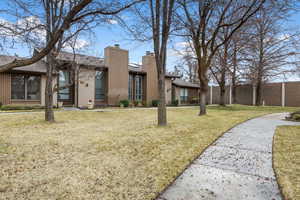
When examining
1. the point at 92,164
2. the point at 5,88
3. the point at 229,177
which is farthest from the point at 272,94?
the point at 5,88

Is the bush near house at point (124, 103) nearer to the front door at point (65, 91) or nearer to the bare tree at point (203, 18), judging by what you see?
the front door at point (65, 91)

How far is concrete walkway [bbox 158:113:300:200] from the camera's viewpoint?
7.96 ft

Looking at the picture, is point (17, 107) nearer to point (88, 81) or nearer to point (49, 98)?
point (88, 81)

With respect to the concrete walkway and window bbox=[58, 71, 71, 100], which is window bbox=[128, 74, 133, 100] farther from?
the concrete walkway

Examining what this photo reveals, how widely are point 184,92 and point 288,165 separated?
2141 centimetres

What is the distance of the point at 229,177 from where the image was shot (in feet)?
9.60

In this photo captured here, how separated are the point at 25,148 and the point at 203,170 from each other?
3911 mm

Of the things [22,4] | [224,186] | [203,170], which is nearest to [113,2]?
[22,4]

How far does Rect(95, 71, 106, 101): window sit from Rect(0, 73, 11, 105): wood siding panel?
20.5 feet

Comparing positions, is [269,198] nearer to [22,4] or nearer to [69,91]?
[22,4]

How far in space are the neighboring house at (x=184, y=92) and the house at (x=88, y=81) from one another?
0.52 m

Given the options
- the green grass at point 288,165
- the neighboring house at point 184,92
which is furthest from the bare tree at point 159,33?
the neighboring house at point 184,92

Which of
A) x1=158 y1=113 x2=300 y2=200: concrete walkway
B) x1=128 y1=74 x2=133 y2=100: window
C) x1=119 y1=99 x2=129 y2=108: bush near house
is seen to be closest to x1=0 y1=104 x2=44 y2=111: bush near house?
x1=119 y1=99 x2=129 y2=108: bush near house

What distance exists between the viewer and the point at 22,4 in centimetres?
425
